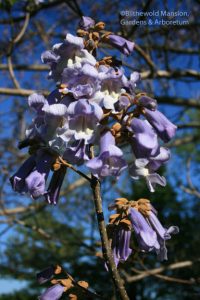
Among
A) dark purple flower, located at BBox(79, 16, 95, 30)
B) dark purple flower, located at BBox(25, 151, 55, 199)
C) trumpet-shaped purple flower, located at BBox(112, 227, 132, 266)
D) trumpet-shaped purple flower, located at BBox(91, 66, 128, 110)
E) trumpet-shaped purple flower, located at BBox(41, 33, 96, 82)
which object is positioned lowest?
trumpet-shaped purple flower, located at BBox(112, 227, 132, 266)

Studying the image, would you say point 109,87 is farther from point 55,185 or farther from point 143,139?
point 55,185

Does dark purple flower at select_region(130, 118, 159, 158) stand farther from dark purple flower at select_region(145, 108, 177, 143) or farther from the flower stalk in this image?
the flower stalk

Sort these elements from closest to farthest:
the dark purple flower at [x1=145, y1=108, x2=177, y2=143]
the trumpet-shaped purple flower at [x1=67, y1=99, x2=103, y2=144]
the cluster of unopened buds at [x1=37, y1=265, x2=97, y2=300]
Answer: the trumpet-shaped purple flower at [x1=67, y1=99, x2=103, y2=144] → the dark purple flower at [x1=145, y1=108, x2=177, y2=143] → the cluster of unopened buds at [x1=37, y1=265, x2=97, y2=300]

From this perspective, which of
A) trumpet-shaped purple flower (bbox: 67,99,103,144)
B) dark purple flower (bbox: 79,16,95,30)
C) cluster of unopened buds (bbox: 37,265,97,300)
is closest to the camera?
trumpet-shaped purple flower (bbox: 67,99,103,144)

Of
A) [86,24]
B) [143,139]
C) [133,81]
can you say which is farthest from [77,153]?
[86,24]

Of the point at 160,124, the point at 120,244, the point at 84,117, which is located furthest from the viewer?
the point at 120,244

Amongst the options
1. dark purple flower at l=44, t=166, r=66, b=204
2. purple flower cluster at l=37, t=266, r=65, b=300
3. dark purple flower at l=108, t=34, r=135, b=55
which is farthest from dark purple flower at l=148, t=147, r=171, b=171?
purple flower cluster at l=37, t=266, r=65, b=300

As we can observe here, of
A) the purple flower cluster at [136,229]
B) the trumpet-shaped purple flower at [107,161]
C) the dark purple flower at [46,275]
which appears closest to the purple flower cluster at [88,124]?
the trumpet-shaped purple flower at [107,161]
